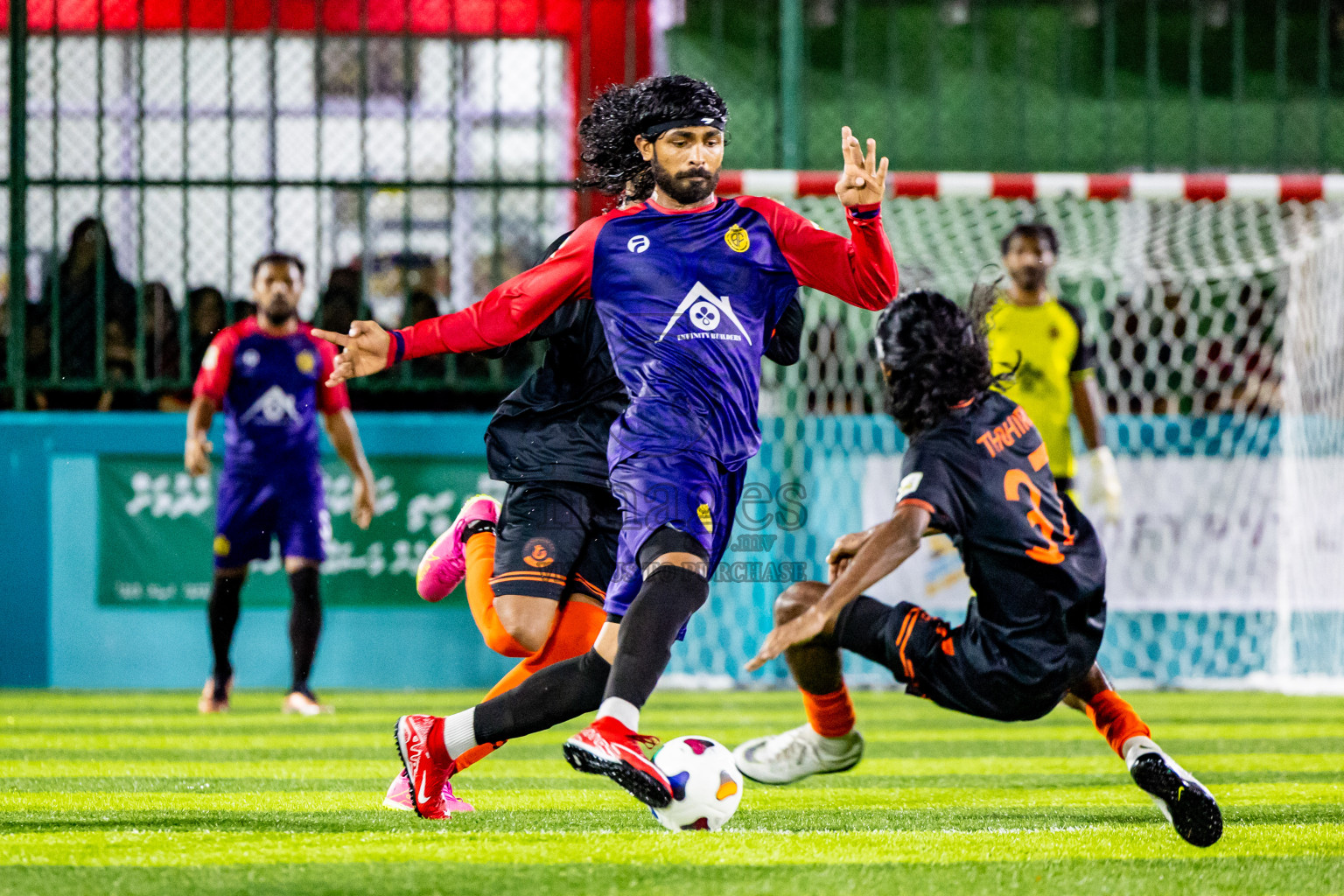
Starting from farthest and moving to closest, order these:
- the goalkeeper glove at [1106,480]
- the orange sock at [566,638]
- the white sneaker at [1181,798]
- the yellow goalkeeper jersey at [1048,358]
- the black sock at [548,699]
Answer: the goalkeeper glove at [1106,480] < the yellow goalkeeper jersey at [1048,358] < the orange sock at [566,638] < the black sock at [548,699] < the white sneaker at [1181,798]

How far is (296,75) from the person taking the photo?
11.4 m

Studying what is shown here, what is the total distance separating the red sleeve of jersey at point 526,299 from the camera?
12.2 feet

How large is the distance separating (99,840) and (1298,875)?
2325 mm

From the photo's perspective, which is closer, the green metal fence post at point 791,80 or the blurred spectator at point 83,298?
the blurred spectator at point 83,298

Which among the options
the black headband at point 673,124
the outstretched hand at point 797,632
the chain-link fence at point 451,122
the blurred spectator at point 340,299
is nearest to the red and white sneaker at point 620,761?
the outstretched hand at point 797,632

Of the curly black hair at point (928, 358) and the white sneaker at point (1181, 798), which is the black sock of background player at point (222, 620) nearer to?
the curly black hair at point (928, 358)

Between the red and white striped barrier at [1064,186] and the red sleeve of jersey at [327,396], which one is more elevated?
the red and white striped barrier at [1064,186]

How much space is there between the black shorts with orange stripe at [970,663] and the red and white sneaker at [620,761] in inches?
31.3

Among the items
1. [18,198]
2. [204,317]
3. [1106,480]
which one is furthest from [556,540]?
[18,198]

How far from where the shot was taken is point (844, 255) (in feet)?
12.1

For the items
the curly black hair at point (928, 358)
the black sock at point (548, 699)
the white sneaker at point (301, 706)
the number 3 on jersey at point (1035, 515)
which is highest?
the curly black hair at point (928, 358)

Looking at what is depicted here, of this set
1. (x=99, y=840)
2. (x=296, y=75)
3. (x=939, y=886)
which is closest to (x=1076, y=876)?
(x=939, y=886)

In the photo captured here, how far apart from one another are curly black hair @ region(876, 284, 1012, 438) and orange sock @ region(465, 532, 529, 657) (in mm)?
1047

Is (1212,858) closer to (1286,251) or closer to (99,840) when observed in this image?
(99,840)
